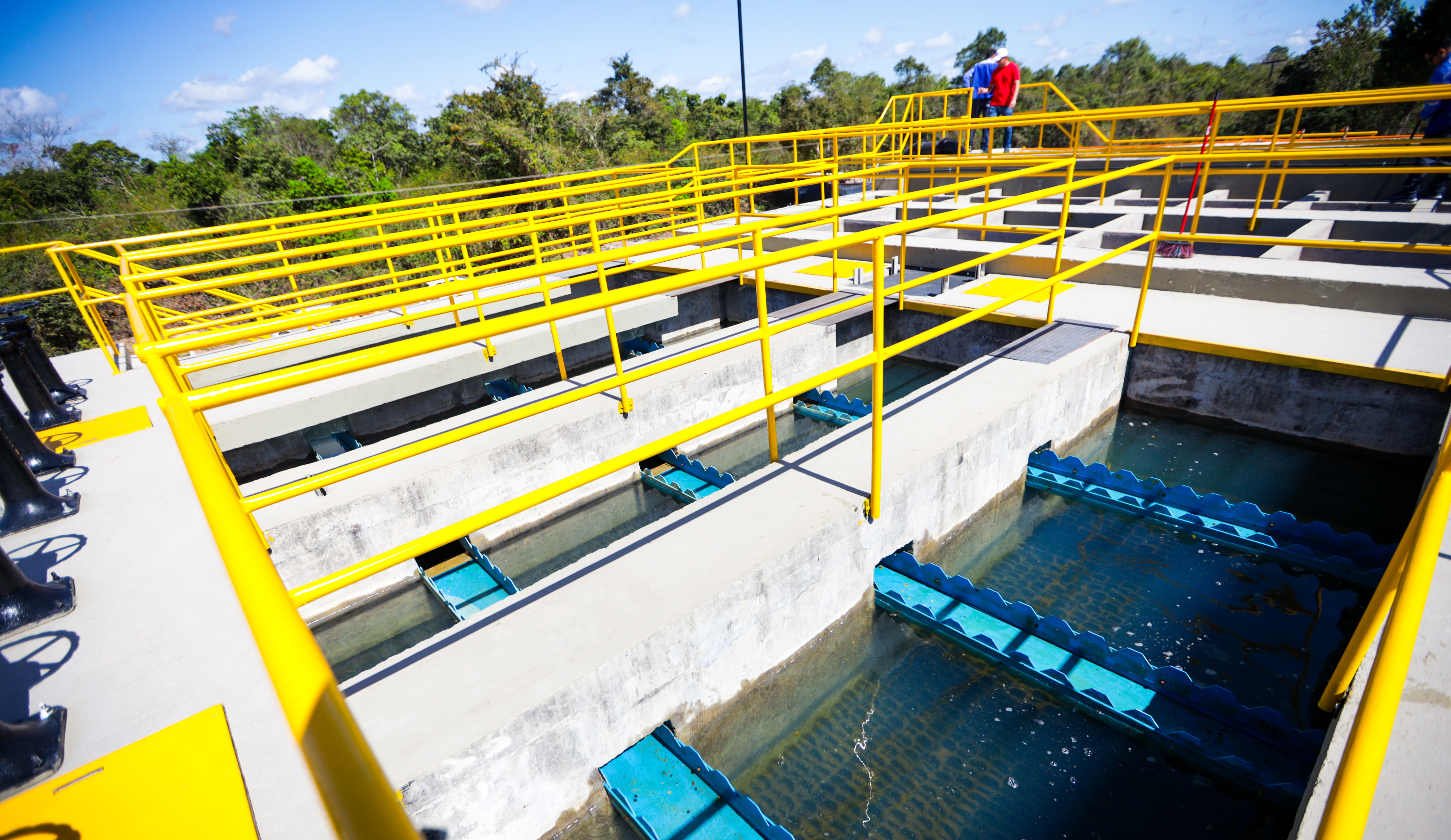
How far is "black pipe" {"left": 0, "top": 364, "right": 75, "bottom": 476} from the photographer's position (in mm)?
3902

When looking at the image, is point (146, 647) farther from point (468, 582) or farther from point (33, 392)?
point (33, 392)

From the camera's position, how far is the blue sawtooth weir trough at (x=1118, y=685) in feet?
7.62

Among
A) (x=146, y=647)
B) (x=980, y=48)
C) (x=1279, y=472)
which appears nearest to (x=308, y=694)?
(x=146, y=647)

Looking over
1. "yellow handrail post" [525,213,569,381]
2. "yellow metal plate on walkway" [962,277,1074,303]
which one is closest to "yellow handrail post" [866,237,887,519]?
"yellow handrail post" [525,213,569,381]

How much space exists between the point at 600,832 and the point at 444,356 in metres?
4.61

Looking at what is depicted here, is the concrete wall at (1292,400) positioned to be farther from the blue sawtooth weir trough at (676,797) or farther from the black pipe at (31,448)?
the black pipe at (31,448)

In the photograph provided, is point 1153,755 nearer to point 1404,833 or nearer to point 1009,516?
point 1404,833

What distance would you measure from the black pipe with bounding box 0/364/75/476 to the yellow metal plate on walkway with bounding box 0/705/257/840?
307cm

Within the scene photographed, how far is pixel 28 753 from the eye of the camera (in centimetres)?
202

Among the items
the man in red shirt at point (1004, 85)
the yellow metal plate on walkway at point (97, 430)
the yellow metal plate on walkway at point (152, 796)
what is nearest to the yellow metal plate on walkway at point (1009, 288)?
the man in red shirt at point (1004, 85)

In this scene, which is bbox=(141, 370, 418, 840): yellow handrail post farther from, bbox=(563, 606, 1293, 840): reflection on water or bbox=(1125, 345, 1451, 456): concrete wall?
bbox=(1125, 345, 1451, 456): concrete wall

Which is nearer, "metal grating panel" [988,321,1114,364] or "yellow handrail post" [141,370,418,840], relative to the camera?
"yellow handrail post" [141,370,418,840]

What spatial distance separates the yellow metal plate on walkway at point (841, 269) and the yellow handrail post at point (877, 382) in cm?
433

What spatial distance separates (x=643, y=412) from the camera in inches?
192
